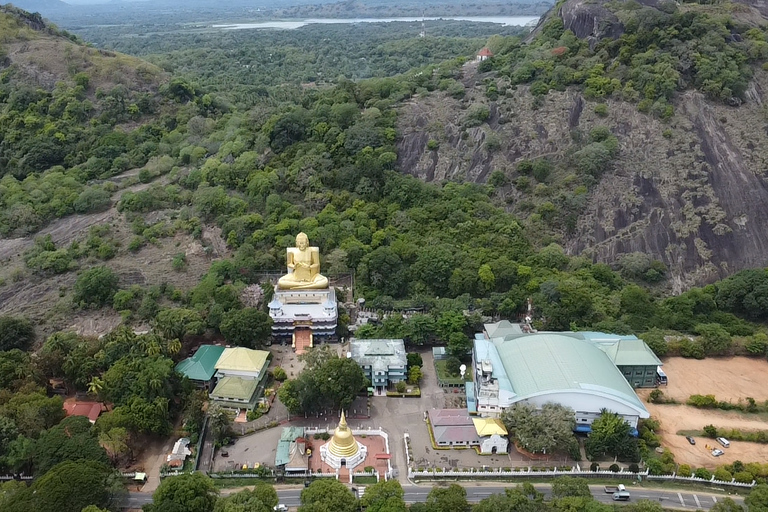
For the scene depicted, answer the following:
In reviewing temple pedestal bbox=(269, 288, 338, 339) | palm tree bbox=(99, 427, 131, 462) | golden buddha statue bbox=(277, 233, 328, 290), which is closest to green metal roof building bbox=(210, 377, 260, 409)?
palm tree bbox=(99, 427, 131, 462)

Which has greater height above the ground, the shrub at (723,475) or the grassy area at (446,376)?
the grassy area at (446,376)

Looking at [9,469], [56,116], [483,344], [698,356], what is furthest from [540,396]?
[56,116]

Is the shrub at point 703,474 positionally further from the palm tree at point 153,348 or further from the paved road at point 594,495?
the palm tree at point 153,348

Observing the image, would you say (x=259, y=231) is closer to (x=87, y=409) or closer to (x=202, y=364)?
(x=202, y=364)

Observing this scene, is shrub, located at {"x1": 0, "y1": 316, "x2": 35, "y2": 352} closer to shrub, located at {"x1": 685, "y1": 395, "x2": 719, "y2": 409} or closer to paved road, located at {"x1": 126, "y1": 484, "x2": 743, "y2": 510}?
paved road, located at {"x1": 126, "y1": 484, "x2": 743, "y2": 510}

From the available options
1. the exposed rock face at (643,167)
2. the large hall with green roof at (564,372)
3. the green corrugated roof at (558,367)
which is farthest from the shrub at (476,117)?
the green corrugated roof at (558,367)

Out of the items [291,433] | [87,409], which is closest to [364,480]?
[291,433]

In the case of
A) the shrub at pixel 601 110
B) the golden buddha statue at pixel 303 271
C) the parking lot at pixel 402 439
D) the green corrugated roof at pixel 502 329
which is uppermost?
the shrub at pixel 601 110
